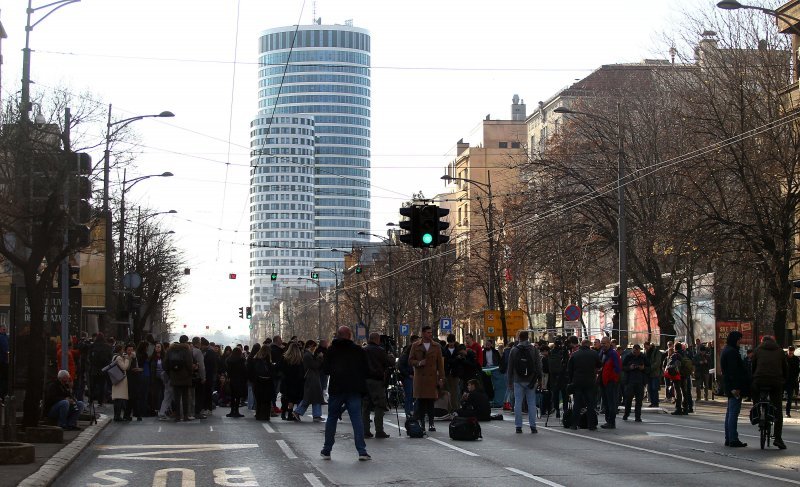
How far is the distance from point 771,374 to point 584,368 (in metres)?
4.37

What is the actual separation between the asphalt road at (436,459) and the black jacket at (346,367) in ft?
3.11

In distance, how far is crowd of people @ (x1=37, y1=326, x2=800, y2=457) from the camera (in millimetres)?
18547

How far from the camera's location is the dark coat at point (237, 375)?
2752 centimetres

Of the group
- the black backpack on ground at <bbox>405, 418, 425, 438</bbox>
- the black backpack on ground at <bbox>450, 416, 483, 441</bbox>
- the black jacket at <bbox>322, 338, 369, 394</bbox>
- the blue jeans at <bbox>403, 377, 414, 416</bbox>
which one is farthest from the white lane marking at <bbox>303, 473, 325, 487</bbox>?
the blue jeans at <bbox>403, 377, 414, 416</bbox>

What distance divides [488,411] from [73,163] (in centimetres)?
917

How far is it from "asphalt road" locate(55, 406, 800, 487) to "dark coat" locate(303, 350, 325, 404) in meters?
2.19

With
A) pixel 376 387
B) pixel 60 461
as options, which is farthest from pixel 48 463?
pixel 376 387

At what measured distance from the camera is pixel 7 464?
1523 cm

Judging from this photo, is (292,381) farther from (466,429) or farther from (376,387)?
(466,429)

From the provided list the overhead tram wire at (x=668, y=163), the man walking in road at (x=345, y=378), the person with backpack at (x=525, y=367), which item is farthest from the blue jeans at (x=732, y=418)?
the overhead tram wire at (x=668, y=163)

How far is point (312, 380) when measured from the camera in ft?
84.6

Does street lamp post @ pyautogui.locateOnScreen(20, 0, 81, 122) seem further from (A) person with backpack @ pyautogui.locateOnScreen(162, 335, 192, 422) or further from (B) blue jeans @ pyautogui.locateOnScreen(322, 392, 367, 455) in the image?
(B) blue jeans @ pyautogui.locateOnScreen(322, 392, 367, 455)

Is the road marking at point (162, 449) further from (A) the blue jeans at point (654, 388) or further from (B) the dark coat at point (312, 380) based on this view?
(A) the blue jeans at point (654, 388)

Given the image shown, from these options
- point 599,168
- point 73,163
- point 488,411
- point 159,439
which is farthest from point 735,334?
point 599,168
